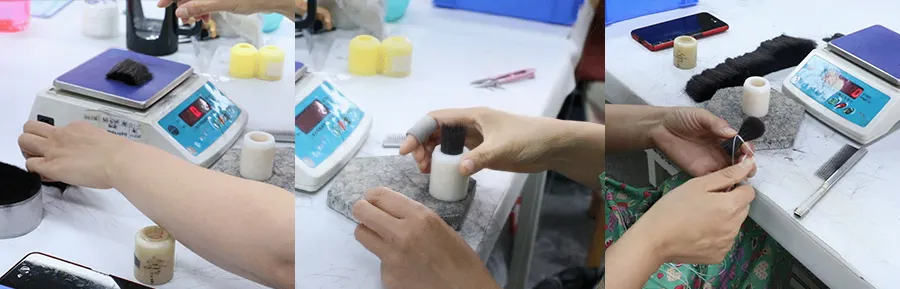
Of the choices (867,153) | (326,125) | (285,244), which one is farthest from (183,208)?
(867,153)

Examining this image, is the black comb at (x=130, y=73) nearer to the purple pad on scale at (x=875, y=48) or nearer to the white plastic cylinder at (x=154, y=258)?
the white plastic cylinder at (x=154, y=258)

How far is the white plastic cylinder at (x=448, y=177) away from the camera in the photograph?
0.40 meters

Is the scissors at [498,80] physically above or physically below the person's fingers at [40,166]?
above

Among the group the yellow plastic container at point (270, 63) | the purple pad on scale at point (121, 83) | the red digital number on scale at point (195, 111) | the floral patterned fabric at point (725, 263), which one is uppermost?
the yellow plastic container at point (270, 63)

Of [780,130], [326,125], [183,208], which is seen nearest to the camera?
[326,125]

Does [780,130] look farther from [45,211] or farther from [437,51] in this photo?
[45,211]

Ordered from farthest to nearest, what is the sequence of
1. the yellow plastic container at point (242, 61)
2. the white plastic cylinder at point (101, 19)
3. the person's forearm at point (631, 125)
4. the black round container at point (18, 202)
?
the white plastic cylinder at point (101, 19)
the yellow plastic container at point (242, 61)
the black round container at point (18, 202)
the person's forearm at point (631, 125)

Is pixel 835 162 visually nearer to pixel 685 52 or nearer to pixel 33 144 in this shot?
pixel 685 52

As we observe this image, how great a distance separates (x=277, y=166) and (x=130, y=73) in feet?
0.95

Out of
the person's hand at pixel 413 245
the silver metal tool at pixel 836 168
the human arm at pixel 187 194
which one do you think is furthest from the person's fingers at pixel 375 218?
the silver metal tool at pixel 836 168

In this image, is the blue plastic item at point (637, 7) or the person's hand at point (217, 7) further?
the blue plastic item at point (637, 7)

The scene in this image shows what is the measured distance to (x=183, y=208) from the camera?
0.65 metres

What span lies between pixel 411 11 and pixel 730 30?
0.66 m

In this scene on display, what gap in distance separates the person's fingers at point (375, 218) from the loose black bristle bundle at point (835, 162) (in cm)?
61
